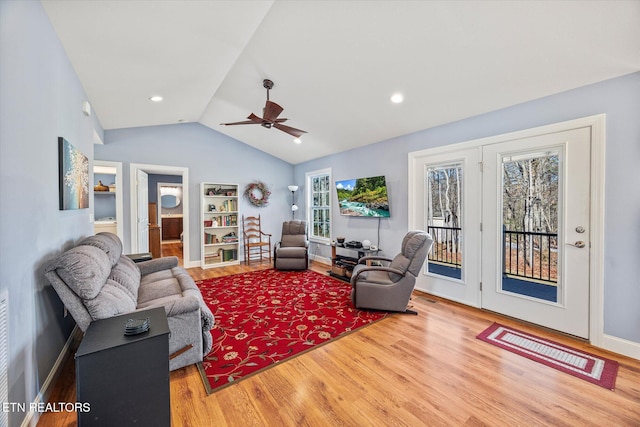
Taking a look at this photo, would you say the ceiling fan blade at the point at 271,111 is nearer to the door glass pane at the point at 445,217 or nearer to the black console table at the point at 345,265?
the door glass pane at the point at 445,217

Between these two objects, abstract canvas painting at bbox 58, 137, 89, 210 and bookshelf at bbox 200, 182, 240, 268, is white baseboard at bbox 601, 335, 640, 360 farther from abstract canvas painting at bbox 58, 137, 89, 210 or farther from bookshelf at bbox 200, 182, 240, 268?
bookshelf at bbox 200, 182, 240, 268

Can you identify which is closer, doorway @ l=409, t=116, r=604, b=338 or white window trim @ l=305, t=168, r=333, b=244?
doorway @ l=409, t=116, r=604, b=338

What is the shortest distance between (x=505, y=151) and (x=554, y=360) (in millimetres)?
2181

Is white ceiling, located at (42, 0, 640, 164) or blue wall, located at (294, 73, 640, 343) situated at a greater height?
white ceiling, located at (42, 0, 640, 164)

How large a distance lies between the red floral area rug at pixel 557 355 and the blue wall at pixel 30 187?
11.8 feet

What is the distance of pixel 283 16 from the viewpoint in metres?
2.41

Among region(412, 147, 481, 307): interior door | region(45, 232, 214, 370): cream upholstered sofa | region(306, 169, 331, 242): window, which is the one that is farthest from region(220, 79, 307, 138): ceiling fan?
region(306, 169, 331, 242): window

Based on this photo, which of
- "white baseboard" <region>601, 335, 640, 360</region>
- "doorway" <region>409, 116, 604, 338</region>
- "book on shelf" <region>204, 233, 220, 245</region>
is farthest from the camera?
"book on shelf" <region>204, 233, 220, 245</region>

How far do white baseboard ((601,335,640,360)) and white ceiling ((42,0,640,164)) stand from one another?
2411mm

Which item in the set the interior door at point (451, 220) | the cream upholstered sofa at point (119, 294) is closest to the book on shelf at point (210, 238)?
the cream upholstered sofa at point (119, 294)

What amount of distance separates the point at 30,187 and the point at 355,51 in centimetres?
288

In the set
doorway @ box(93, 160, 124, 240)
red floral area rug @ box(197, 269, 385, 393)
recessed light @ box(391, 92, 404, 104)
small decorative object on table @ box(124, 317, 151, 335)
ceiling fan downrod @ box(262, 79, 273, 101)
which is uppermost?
ceiling fan downrod @ box(262, 79, 273, 101)

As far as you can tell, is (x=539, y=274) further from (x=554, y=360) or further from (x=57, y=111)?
(x=57, y=111)

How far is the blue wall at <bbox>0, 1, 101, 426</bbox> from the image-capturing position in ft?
4.38
